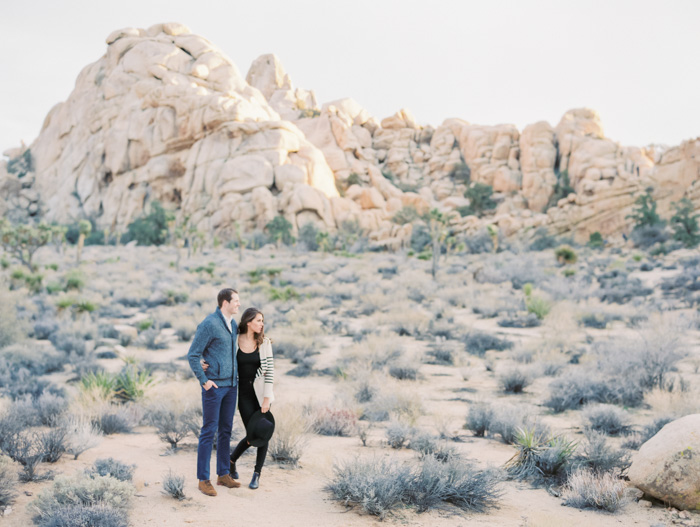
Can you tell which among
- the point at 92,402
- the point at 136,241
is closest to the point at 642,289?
the point at 92,402

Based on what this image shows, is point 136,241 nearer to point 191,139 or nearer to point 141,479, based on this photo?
point 191,139

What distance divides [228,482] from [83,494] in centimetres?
120

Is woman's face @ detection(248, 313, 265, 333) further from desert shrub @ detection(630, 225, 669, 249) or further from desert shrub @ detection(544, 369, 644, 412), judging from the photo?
desert shrub @ detection(630, 225, 669, 249)

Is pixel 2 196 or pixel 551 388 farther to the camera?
pixel 2 196

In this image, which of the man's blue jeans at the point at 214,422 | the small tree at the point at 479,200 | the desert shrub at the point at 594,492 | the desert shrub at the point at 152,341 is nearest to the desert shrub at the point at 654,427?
the desert shrub at the point at 594,492

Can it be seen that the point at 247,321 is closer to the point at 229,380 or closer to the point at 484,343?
the point at 229,380

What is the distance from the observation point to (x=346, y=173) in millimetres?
68438

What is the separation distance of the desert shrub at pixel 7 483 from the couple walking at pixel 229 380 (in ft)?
4.71

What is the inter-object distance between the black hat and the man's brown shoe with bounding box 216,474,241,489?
1.34ft

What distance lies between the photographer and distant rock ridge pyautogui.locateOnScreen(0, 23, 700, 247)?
5500 cm

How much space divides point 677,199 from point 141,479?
49.1 metres

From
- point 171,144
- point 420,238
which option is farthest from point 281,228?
point 171,144

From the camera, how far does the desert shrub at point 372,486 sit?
4.19 meters

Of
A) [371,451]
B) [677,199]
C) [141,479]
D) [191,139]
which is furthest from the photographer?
[191,139]
